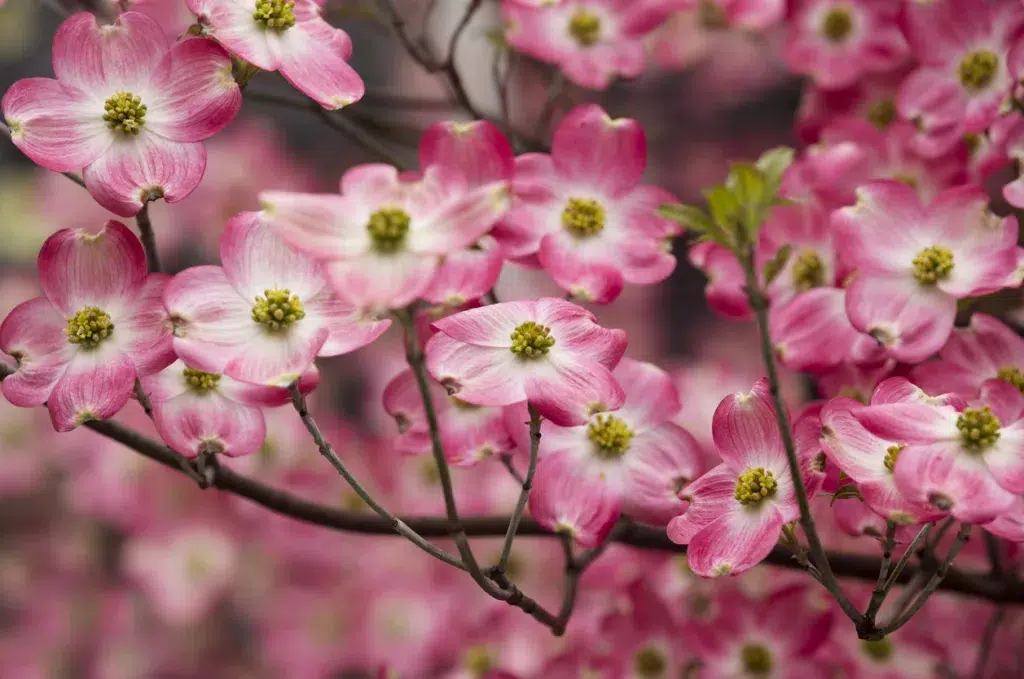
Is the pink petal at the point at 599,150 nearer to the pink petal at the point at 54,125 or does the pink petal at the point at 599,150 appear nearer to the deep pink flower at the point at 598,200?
the deep pink flower at the point at 598,200

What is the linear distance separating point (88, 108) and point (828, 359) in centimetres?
34

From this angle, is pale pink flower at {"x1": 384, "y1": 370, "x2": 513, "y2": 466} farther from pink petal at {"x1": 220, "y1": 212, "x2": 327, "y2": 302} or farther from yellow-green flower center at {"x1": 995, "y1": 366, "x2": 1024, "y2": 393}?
yellow-green flower center at {"x1": 995, "y1": 366, "x2": 1024, "y2": 393}

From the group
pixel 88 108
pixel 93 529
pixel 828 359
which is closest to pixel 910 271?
pixel 828 359

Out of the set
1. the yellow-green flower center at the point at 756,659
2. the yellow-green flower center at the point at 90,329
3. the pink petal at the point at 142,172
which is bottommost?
the yellow-green flower center at the point at 756,659

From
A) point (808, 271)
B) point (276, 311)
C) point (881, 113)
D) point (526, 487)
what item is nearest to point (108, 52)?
point (276, 311)

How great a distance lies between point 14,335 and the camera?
39 cm

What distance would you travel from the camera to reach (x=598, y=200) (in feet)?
1.53

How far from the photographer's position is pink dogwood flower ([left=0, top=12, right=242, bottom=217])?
380mm

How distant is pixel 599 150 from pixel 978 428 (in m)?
0.21

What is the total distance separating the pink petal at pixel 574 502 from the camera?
41 cm

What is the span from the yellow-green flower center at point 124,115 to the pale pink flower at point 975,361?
34cm


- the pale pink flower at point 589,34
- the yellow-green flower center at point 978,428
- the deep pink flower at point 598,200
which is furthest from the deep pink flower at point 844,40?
the yellow-green flower center at point 978,428

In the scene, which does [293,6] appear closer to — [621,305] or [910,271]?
[910,271]

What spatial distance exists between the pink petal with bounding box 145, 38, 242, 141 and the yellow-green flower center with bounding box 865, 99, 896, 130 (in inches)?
16.8
